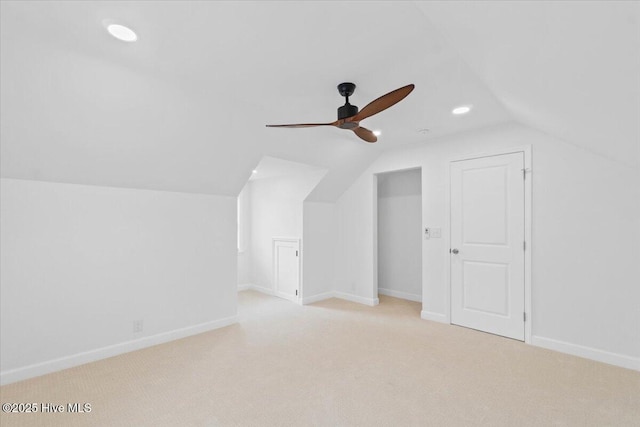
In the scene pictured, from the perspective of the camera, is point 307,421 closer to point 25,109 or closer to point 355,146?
point 25,109

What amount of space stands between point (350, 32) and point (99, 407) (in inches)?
118

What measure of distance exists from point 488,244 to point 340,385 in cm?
238

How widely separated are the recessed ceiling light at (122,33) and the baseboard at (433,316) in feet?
13.7

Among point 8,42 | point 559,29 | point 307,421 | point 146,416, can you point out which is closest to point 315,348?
point 307,421

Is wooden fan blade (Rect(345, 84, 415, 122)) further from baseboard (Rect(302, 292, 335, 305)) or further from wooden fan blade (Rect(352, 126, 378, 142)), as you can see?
baseboard (Rect(302, 292, 335, 305))

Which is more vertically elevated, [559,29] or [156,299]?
[559,29]

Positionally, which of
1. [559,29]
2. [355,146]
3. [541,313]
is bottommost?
[541,313]

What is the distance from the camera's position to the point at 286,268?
502 cm

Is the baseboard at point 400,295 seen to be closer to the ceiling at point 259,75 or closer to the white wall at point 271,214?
the white wall at point 271,214

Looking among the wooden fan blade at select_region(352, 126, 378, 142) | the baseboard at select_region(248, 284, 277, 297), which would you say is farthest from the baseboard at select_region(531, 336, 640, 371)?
the baseboard at select_region(248, 284, 277, 297)

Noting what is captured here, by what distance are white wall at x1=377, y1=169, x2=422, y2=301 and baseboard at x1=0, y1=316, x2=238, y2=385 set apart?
9.83 ft

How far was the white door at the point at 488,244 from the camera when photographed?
330cm

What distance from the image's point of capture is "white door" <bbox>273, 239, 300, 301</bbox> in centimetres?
483

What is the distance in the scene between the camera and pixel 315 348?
308 centimetres
